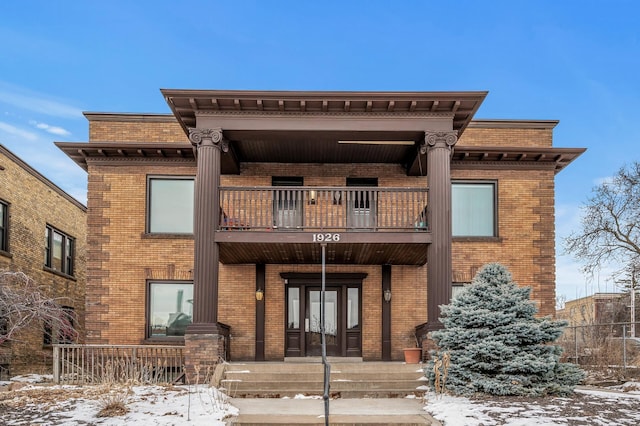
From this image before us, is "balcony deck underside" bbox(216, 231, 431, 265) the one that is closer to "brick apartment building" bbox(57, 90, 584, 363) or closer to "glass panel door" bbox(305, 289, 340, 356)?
"brick apartment building" bbox(57, 90, 584, 363)

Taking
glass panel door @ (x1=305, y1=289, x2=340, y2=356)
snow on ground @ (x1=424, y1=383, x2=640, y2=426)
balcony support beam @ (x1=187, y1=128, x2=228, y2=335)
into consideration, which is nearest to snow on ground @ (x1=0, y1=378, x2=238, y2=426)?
balcony support beam @ (x1=187, y1=128, x2=228, y2=335)

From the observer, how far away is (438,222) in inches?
608

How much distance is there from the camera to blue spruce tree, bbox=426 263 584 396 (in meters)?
12.0

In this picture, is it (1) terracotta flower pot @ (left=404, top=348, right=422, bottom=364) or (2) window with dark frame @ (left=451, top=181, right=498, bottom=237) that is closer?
(1) terracotta flower pot @ (left=404, top=348, right=422, bottom=364)

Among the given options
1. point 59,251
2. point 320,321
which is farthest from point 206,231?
point 59,251

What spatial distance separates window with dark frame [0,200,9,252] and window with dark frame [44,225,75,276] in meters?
3.02

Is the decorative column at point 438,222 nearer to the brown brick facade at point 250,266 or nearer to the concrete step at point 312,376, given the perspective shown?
the concrete step at point 312,376

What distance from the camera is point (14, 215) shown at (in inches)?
859

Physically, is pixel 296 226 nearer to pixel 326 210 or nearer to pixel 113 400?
pixel 326 210

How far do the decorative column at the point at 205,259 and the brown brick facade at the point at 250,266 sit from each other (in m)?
3.39

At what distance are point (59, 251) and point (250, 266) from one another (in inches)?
415

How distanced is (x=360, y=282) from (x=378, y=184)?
281 cm

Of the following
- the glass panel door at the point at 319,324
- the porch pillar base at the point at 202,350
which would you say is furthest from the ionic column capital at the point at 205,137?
the glass panel door at the point at 319,324

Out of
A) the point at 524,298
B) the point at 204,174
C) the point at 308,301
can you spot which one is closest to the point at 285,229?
the point at 204,174
